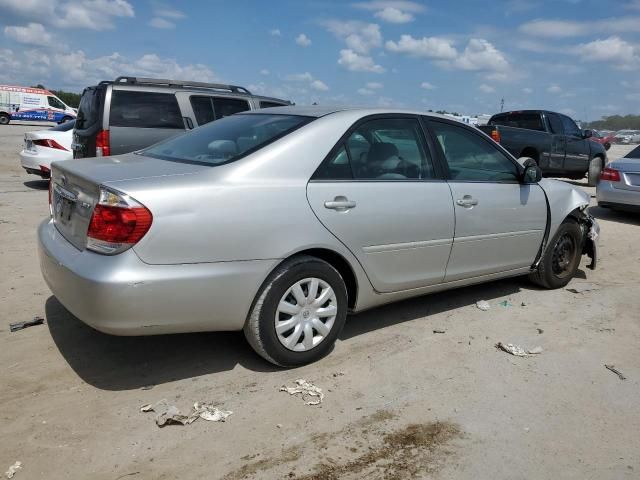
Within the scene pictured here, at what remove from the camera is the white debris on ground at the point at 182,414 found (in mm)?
3074

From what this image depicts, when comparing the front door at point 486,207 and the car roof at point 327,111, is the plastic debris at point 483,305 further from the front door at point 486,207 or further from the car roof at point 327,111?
the car roof at point 327,111

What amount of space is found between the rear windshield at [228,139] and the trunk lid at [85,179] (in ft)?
0.60

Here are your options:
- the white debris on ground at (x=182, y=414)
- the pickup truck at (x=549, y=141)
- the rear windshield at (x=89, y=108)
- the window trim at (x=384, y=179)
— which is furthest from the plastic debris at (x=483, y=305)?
the pickup truck at (x=549, y=141)

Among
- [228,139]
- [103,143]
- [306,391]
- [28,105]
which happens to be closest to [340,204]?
→ [228,139]

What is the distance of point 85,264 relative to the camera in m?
3.16

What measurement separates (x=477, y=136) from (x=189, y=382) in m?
3.07

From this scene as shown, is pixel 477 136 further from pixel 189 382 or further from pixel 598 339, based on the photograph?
pixel 189 382

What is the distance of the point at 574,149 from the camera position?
14.7m

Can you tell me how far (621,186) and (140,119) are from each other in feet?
26.0

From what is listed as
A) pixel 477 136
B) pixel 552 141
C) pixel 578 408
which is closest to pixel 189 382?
pixel 578 408

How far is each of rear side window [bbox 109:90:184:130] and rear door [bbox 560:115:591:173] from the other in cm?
1019

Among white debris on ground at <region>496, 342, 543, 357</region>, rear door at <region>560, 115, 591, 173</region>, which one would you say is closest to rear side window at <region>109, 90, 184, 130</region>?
white debris on ground at <region>496, 342, 543, 357</region>

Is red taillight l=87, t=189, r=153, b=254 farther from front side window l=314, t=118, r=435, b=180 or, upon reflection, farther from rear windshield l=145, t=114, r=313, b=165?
Result: front side window l=314, t=118, r=435, b=180

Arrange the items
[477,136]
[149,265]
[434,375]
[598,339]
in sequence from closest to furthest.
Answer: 1. [149,265]
2. [434,375]
3. [598,339]
4. [477,136]
